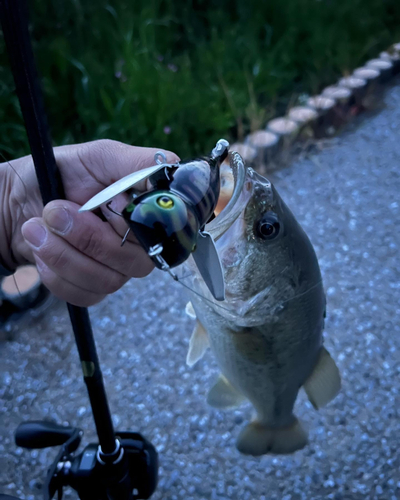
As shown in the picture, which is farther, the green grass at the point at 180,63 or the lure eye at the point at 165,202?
the green grass at the point at 180,63

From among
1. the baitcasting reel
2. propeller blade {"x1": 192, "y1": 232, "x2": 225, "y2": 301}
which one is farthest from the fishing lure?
the baitcasting reel

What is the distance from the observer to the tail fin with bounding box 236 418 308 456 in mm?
1407

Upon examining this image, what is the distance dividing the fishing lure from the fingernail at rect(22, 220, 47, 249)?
354mm

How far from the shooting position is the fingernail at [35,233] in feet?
2.76

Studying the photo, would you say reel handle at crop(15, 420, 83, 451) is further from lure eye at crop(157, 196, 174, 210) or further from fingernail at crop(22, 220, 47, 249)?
lure eye at crop(157, 196, 174, 210)

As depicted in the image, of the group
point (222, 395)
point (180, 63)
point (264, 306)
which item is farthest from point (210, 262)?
point (180, 63)

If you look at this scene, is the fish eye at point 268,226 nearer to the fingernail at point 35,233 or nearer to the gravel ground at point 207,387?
the fingernail at point 35,233

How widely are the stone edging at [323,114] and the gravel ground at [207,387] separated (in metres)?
0.76

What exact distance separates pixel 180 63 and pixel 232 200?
3551mm

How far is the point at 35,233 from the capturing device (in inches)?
33.3

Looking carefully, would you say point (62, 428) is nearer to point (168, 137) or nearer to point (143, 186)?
point (143, 186)

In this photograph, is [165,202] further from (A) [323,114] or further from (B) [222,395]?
(A) [323,114]

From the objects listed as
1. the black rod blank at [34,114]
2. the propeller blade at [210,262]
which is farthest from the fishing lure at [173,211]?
the black rod blank at [34,114]

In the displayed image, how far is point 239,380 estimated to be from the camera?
1.25m
